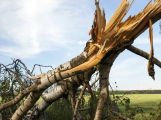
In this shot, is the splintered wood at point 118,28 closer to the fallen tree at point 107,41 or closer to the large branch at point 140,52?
the fallen tree at point 107,41

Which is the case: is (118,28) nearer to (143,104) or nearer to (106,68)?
(106,68)

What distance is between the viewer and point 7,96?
4.75m

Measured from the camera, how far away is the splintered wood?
2459 mm

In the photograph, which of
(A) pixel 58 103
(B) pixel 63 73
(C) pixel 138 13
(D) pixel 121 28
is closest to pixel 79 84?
(B) pixel 63 73

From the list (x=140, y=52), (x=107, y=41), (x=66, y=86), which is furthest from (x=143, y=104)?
(x=107, y=41)

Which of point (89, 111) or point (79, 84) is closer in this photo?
point (79, 84)

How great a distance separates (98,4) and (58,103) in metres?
3.86

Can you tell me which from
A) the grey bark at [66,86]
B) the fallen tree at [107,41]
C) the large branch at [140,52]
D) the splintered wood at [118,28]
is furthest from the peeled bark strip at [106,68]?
the large branch at [140,52]

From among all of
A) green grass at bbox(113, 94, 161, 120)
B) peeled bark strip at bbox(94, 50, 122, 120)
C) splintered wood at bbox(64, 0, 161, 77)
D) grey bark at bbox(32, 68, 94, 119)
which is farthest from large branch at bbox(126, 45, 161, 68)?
grey bark at bbox(32, 68, 94, 119)

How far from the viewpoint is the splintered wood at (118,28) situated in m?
2.46

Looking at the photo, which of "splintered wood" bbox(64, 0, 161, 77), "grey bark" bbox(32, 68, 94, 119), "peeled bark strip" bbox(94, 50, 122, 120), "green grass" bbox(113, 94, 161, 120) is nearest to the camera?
"splintered wood" bbox(64, 0, 161, 77)

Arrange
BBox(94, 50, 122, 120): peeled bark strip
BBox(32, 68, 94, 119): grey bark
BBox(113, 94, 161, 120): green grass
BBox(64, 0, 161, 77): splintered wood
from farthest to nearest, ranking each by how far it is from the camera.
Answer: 1. BBox(113, 94, 161, 120): green grass
2. BBox(32, 68, 94, 119): grey bark
3. BBox(94, 50, 122, 120): peeled bark strip
4. BBox(64, 0, 161, 77): splintered wood

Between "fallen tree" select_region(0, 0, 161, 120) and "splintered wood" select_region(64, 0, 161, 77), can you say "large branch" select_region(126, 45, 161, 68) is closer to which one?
"fallen tree" select_region(0, 0, 161, 120)

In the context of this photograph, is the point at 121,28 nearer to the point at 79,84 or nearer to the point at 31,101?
the point at 79,84
